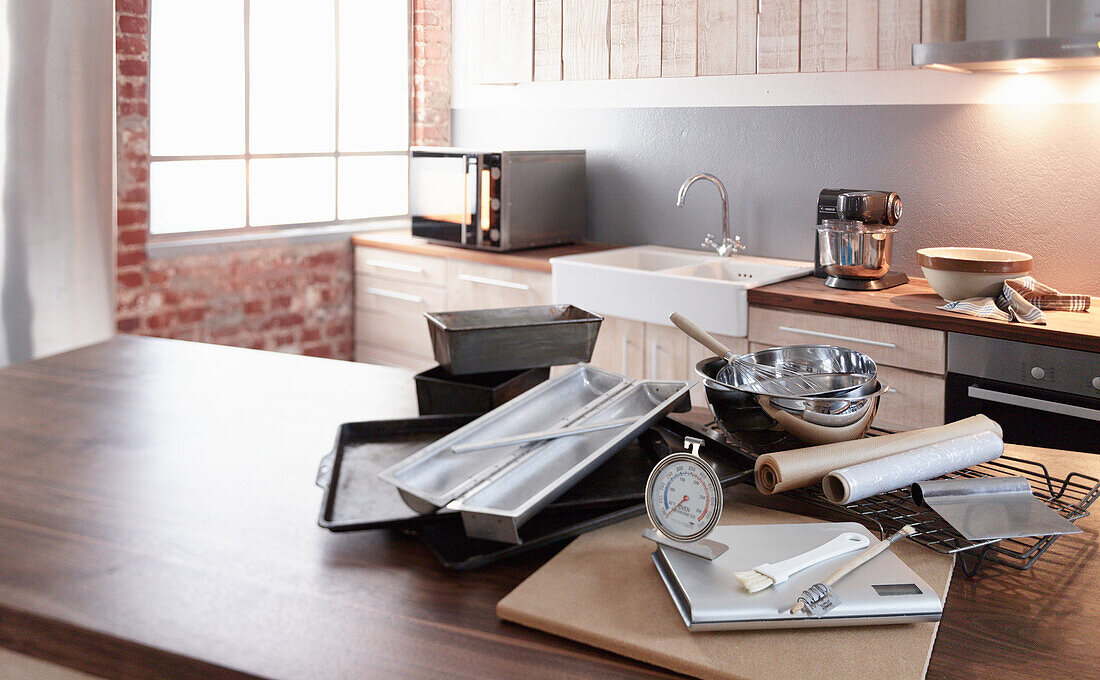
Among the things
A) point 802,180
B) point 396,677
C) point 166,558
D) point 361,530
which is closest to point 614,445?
point 361,530

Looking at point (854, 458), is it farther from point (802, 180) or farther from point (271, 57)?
point (271, 57)

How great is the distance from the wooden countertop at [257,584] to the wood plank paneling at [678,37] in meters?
2.49

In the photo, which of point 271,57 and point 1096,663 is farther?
point 271,57

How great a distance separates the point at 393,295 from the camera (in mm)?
4602

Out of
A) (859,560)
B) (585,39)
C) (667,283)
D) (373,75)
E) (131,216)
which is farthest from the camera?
(373,75)

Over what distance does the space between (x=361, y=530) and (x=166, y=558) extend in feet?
0.77

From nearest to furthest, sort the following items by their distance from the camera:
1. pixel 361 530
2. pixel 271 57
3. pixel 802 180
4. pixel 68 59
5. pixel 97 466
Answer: pixel 361 530
pixel 97 466
pixel 68 59
pixel 802 180
pixel 271 57

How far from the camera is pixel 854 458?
4.33ft

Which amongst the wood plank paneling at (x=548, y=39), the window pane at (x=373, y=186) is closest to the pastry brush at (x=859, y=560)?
the wood plank paneling at (x=548, y=39)

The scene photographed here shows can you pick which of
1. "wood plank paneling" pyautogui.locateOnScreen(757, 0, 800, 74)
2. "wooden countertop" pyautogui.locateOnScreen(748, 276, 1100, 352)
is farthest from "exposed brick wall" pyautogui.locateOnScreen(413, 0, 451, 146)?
"wooden countertop" pyautogui.locateOnScreen(748, 276, 1100, 352)

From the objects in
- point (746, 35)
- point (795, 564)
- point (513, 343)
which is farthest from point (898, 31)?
point (795, 564)

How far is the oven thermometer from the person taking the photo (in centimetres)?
113

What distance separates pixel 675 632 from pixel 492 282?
10.6 ft

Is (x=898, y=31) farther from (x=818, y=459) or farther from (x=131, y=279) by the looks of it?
(x=131, y=279)
